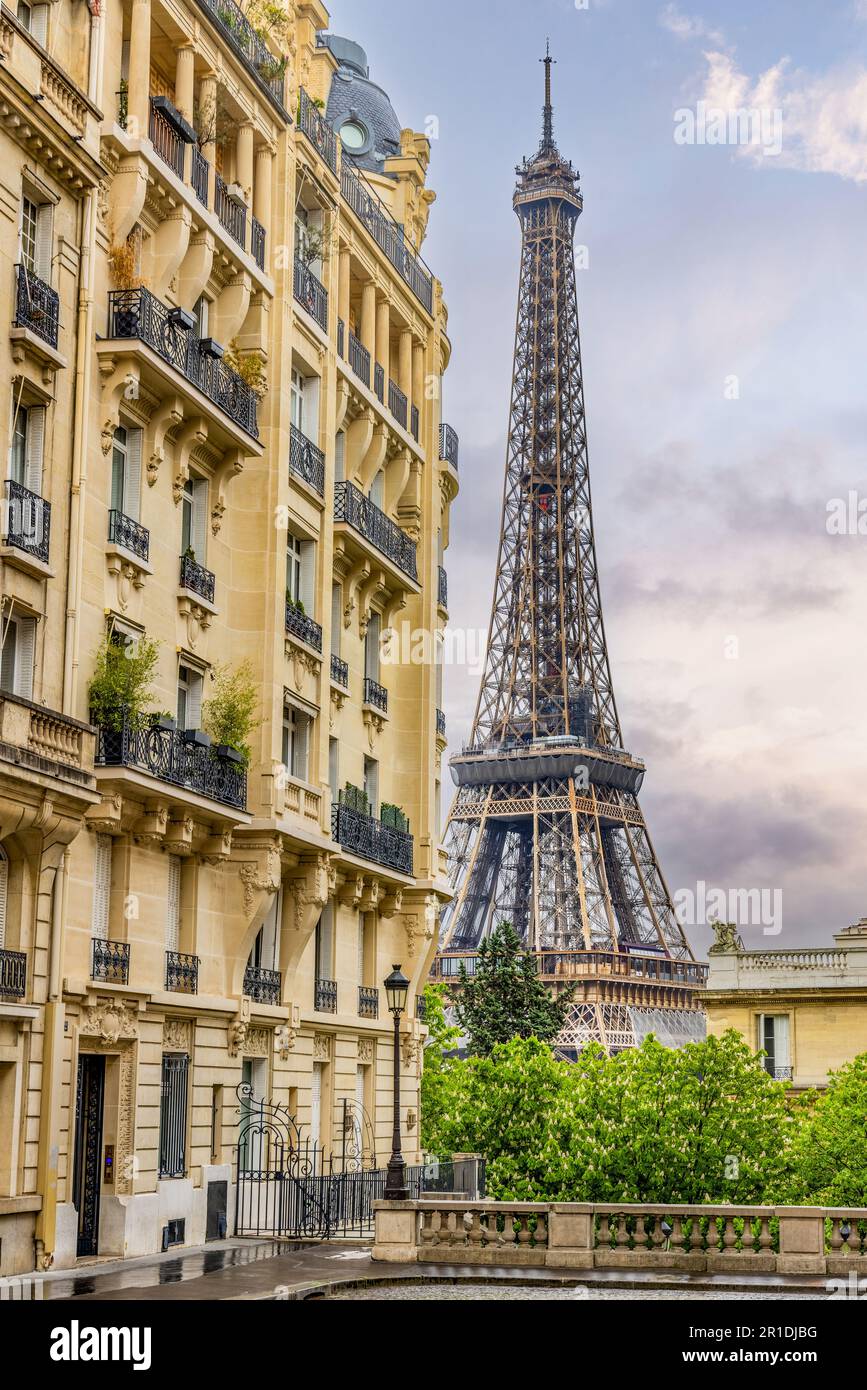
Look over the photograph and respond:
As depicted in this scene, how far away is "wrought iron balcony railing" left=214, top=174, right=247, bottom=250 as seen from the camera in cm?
3556

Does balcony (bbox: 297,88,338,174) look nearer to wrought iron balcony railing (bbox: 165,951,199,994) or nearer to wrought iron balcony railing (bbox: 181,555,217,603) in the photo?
wrought iron balcony railing (bbox: 181,555,217,603)

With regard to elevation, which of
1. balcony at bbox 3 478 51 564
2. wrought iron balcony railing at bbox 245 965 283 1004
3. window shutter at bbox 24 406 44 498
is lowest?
wrought iron balcony railing at bbox 245 965 283 1004

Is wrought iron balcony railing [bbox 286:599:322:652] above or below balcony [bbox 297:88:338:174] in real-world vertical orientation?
below

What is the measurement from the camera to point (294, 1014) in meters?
37.2

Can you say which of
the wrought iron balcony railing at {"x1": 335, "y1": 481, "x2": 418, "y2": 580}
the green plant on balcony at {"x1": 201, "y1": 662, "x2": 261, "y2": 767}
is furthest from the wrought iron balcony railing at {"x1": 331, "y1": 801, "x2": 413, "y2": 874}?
the wrought iron balcony railing at {"x1": 335, "y1": 481, "x2": 418, "y2": 580}

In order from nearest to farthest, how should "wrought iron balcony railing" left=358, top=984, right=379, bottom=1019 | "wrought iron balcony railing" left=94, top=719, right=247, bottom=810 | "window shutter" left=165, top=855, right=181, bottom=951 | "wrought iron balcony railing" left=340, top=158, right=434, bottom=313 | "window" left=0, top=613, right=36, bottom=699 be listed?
1. "window" left=0, top=613, right=36, bottom=699
2. "wrought iron balcony railing" left=94, top=719, right=247, bottom=810
3. "window shutter" left=165, top=855, right=181, bottom=951
4. "wrought iron balcony railing" left=358, top=984, right=379, bottom=1019
5. "wrought iron balcony railing" left=340, top=158, right=434, bottom=313

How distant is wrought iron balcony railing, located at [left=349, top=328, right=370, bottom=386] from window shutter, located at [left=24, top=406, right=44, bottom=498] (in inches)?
582

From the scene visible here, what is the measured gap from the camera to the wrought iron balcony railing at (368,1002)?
141ft

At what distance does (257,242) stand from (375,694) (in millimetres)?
12018

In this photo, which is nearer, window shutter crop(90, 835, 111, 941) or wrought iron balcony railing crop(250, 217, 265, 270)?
window shutter crop(90, 835, 111, 941)

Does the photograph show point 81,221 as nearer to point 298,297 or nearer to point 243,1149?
point 298,297

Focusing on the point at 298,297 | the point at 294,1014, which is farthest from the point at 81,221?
the point at 294,1014

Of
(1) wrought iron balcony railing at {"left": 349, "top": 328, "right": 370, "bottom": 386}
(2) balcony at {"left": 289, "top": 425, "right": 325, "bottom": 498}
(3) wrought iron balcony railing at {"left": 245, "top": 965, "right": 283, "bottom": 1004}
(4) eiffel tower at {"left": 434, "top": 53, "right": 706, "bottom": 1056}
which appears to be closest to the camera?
(3) wrought iron balcony railing at {"left": 245, "top": 965, "right": 283, "bottom": 1004}

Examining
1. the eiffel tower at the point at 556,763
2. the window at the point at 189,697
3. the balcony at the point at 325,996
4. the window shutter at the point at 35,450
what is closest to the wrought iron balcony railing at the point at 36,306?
the window shutter at the point at 35,450
